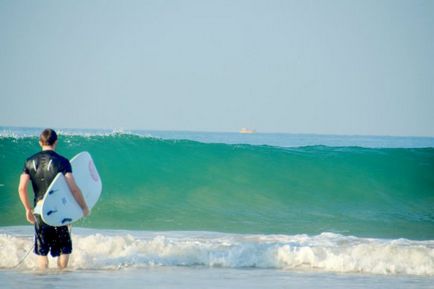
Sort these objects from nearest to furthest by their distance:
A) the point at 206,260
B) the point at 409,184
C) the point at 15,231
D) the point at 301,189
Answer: the point at 206,260
the point at 15,231
the point at 301,189
the point at 409,184

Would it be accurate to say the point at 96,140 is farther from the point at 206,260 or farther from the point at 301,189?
the point at 206,260

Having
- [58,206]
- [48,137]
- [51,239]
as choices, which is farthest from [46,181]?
[51,239]

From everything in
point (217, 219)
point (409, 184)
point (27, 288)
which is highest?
point (409, 184)

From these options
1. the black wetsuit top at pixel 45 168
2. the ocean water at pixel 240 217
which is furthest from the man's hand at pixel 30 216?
the ocean water at pixel 240 217

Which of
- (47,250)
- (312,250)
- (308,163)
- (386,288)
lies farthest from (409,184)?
(47,250)

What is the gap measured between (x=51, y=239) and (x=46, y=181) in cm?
55

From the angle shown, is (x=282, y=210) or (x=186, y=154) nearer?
(x=282, y=210)

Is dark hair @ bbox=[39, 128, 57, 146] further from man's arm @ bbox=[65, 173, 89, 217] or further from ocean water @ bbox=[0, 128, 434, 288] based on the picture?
ocean water @ bbox=[0, 128, 434, 288]

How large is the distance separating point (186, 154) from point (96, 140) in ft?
7.36

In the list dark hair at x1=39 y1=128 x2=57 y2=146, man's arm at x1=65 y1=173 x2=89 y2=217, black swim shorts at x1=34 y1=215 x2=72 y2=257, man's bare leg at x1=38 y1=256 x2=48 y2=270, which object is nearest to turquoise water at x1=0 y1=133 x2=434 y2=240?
man's bare leg at x1=38 y1=256 x2=48 y2=270

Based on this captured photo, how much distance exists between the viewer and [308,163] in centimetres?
1630

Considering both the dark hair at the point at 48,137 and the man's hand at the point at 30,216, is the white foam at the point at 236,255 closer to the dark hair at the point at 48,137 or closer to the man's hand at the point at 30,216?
the man's hand at the point at 30,216

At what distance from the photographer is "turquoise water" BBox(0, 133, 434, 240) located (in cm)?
1189

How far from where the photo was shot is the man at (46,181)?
648 centimetres
